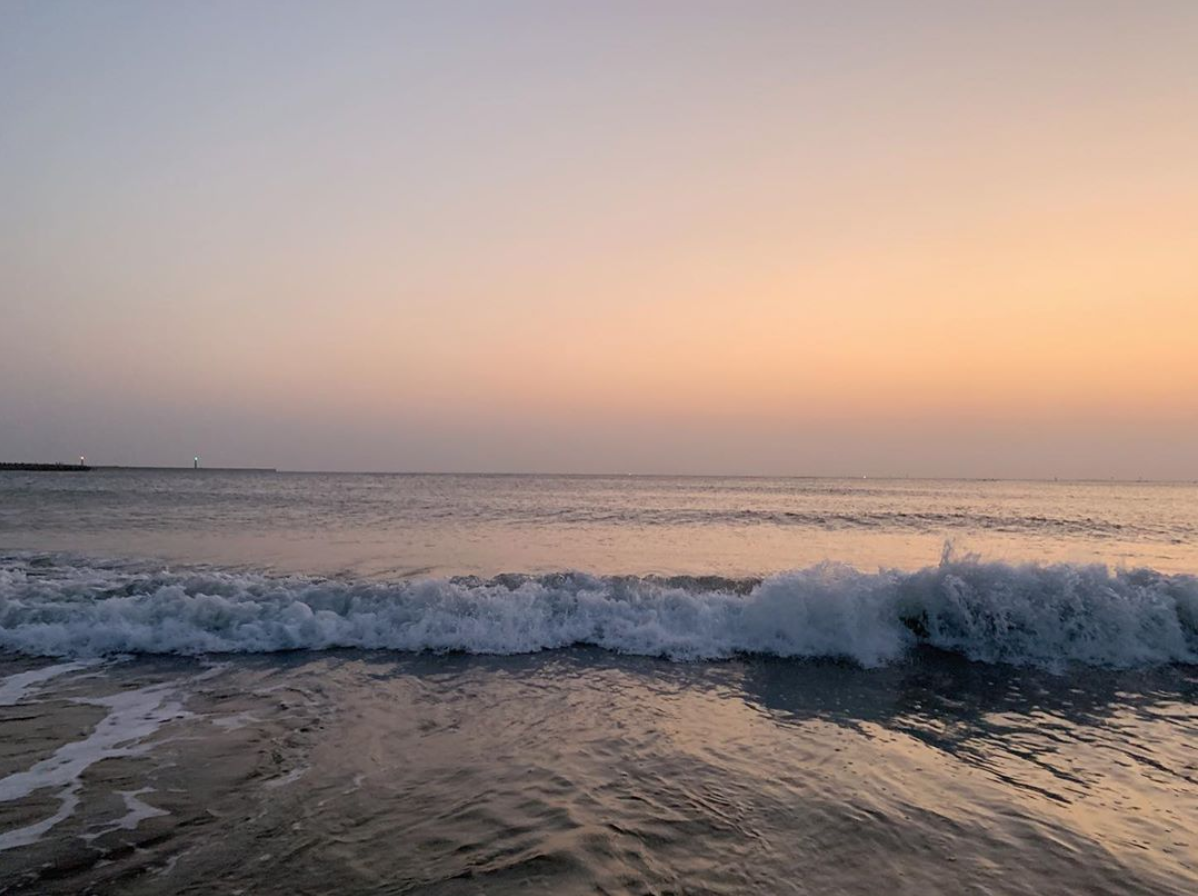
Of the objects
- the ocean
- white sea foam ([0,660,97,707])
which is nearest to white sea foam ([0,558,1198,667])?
the ocean

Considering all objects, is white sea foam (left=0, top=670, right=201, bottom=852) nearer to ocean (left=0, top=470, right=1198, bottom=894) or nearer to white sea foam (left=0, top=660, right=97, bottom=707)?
ocean (left=0, top=470, right=1198, bottom=894)

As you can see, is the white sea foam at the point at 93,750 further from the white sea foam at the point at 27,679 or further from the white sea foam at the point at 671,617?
the white sea foam at the point at 671,617

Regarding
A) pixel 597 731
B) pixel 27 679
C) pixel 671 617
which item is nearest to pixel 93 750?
pixel 27 679

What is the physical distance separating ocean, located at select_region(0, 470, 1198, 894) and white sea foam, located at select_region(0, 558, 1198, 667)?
2.1 inches

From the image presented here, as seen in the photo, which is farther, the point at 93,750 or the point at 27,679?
the point at 27,679

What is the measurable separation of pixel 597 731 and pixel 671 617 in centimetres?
474

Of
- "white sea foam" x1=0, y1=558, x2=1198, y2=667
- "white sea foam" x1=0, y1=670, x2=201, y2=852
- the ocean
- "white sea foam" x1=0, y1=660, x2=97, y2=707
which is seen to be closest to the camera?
the ocean

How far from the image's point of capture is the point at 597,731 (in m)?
6.73

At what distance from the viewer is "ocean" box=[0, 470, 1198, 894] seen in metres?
4.27

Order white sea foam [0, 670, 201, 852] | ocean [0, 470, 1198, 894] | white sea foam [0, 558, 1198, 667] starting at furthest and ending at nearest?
white sea foam [0, 558, 1198, 667] → white sea foam [0, 670, 201, 852] → ocean [0, 470, 1198, 894]

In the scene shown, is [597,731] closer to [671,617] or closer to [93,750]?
[93,750]

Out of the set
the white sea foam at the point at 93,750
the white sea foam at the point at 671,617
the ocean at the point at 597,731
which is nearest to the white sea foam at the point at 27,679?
the ocean at the point at 597,731

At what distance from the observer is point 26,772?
Answer: 5.49 meters

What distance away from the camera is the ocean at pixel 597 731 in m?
4.27
